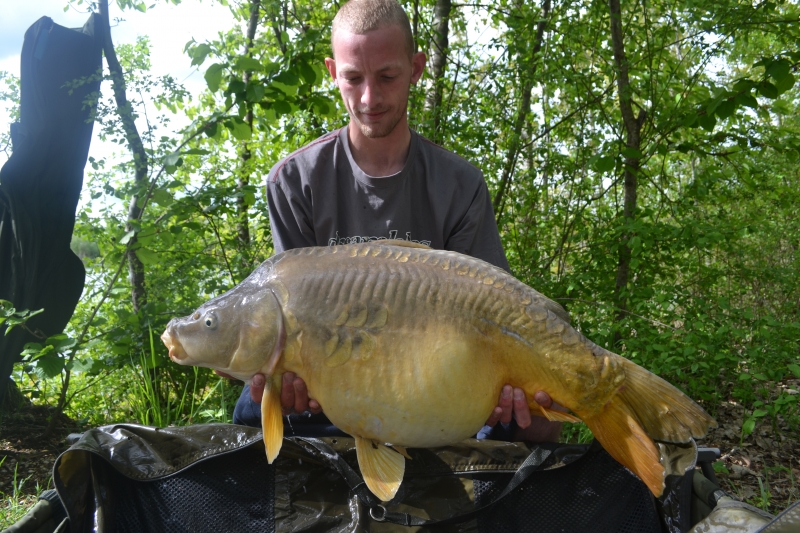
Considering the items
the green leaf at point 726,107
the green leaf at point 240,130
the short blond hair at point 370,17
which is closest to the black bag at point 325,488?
the short blond hair at point 370,17

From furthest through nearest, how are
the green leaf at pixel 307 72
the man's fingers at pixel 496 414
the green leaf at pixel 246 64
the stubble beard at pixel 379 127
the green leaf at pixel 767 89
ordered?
the green leaf at pixel 307 72, the green leaf at pixel 246 64, the green leaf at pixel 767 89, the stubble beard at pixel 379 127, the man's fingers at pixel 496 414

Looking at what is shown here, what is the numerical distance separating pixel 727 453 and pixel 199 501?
2020mm

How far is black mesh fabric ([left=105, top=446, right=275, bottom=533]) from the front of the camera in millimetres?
1387

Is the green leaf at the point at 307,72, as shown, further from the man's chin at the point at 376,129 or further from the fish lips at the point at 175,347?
the fish lips at the point at 175,347

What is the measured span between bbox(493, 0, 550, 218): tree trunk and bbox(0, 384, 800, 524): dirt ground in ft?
4.92

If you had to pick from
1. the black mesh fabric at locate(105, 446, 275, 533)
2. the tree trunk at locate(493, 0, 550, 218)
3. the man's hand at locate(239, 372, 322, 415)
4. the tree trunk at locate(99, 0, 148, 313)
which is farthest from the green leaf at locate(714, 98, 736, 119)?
the tree trunk at locate(99, 0, 148, 313)

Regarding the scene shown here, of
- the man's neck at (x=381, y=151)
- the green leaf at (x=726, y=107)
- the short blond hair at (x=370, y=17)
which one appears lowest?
the man's neck at (x=381, y=151)

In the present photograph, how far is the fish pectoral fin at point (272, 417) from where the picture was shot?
1244 millimetres

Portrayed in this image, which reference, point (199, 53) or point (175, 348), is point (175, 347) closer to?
point (175, 348)

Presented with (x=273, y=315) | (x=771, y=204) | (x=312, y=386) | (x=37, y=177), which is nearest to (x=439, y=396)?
(x=312, y=386)

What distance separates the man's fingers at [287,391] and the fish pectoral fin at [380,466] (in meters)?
0.16

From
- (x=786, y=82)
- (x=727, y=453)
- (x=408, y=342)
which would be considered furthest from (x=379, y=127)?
(x=727, y=453)

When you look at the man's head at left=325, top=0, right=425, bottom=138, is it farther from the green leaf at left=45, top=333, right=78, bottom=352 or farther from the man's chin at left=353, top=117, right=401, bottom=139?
the green leaf at left=45, top=333, right=78, bottom=352

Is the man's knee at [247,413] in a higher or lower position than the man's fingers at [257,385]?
lower
